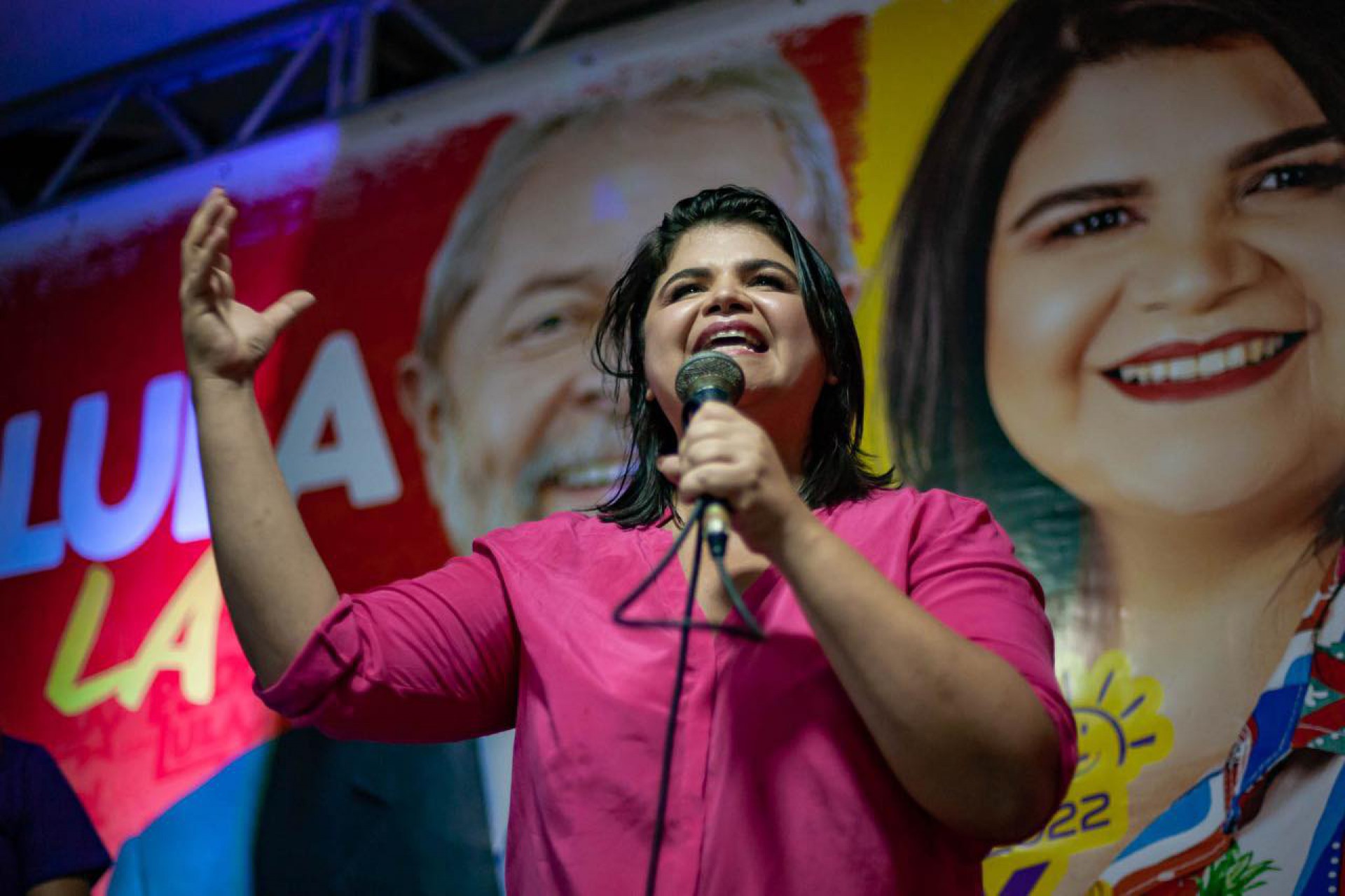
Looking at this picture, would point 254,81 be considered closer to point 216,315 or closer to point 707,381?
point 216,315

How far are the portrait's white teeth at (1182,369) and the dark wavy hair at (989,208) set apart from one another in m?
0.26

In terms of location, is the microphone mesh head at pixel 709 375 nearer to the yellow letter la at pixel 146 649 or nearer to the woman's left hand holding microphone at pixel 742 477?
the woman's left hand holding microphone at pixel 742 477

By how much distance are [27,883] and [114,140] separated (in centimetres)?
216

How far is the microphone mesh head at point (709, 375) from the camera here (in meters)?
1.06

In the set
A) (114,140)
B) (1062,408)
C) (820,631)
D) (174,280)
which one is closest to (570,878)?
(820,631)

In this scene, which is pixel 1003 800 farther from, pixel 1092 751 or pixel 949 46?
pixel 949 46

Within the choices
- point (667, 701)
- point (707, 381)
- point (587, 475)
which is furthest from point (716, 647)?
point (587, 475)

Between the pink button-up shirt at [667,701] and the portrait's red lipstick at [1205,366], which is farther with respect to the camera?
the portrait's red lipstick at [1205,366]

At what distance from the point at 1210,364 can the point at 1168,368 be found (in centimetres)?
6

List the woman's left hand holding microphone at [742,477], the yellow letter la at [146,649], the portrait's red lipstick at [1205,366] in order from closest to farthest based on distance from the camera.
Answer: the woman's left hand holding microphone at [742,477]
the portrait's red lipstick at [1205,366]
the yellow letter la at [146,649]

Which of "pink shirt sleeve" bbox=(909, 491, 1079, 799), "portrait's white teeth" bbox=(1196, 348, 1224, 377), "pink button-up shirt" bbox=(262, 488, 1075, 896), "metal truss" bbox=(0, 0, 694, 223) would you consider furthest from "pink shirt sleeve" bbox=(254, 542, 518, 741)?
"metal truss" bbox=(0, 0, 694, 223)

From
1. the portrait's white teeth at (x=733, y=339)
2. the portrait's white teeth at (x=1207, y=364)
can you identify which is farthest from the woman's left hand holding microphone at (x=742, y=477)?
the portrait's white teeth at (x=1207, y=364)

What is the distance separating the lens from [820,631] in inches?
35.5

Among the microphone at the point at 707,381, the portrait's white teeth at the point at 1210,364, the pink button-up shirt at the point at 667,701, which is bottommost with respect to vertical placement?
the pink button-up shirt at the point at 667,701
